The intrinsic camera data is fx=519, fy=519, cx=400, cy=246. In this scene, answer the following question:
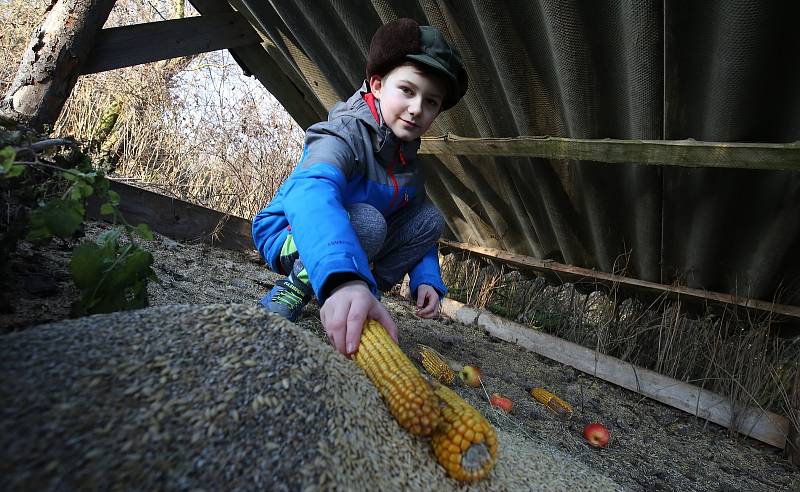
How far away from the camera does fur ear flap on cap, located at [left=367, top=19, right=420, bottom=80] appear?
217 cm

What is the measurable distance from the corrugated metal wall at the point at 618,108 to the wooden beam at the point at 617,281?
0.07 metres

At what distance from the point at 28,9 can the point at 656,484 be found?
877 centimetres

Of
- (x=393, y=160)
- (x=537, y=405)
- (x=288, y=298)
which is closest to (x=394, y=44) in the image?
(x=393, y=160)

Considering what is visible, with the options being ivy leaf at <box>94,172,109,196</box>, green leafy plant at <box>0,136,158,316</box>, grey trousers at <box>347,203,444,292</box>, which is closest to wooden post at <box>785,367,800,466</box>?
grey trousers at <box>347,203,444,292</box>

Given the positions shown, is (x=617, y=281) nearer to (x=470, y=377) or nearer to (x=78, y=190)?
(x=470, y=377)

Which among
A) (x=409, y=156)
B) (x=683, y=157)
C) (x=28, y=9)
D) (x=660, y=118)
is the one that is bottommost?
(x=409, y=156)

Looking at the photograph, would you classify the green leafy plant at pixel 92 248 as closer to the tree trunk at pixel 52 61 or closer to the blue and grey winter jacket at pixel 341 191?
the blue and grey winter jacket at pixel 341 191

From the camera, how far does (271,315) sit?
1298 millimetres

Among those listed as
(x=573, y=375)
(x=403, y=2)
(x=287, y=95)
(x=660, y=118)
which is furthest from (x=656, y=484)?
(x=287, y=95)

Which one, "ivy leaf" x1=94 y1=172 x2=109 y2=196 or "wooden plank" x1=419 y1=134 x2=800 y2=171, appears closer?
"ivy leaf" x1=94 y1=172 x2=109 y2=196

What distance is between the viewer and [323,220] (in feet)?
5.29

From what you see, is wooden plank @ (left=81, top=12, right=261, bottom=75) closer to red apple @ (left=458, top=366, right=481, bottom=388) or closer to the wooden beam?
the wooden beam

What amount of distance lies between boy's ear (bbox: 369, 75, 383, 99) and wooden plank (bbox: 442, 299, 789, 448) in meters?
2.05

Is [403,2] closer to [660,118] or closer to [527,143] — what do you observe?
[527,143]
